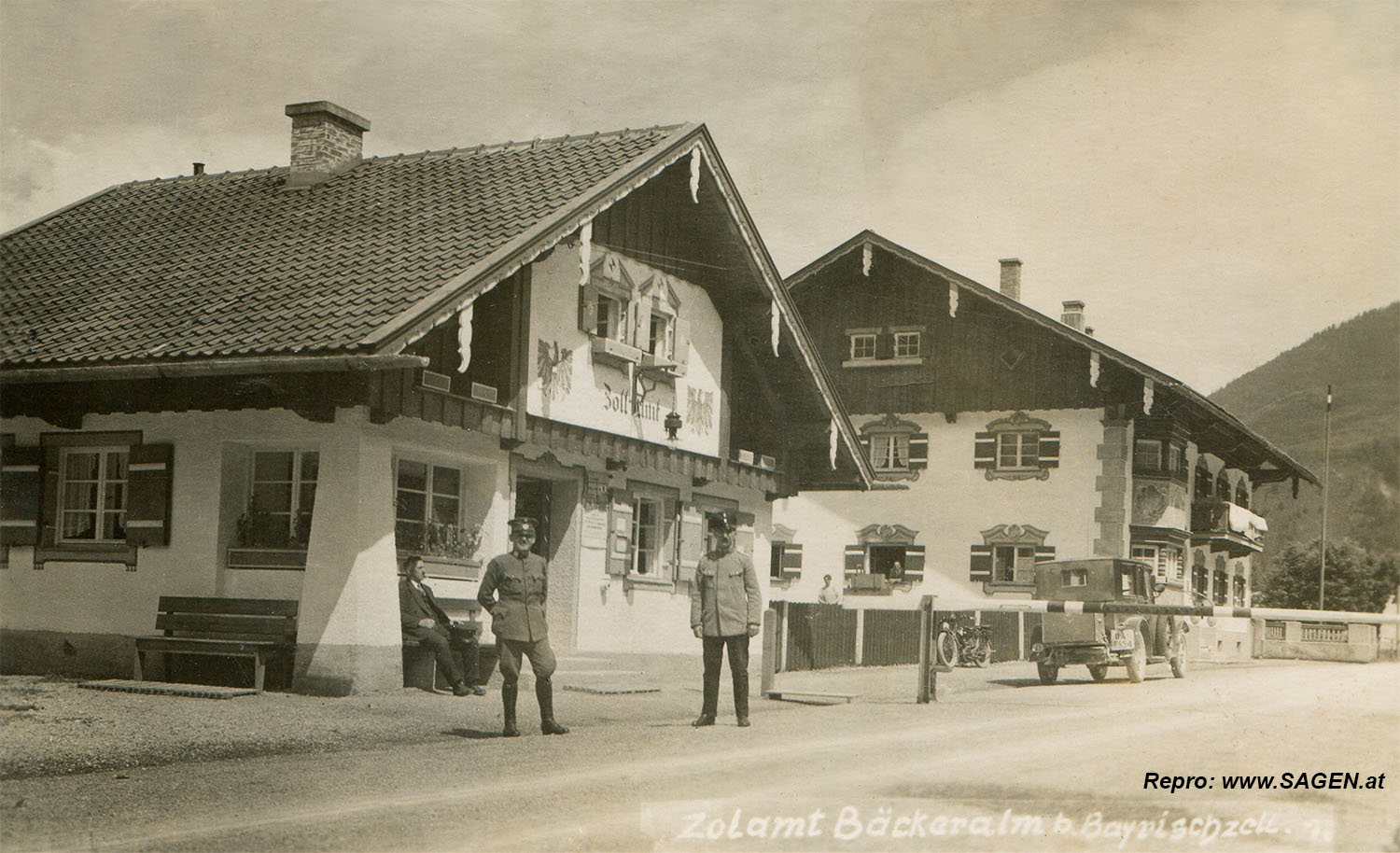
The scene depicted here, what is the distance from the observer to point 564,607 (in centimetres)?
1611

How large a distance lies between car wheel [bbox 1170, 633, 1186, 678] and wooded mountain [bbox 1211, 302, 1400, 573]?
3426 millimetres

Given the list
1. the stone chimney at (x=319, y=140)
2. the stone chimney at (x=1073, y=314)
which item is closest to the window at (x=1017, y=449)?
the stone chimney at (x=1073, y=314)

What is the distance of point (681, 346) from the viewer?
17.4 metres

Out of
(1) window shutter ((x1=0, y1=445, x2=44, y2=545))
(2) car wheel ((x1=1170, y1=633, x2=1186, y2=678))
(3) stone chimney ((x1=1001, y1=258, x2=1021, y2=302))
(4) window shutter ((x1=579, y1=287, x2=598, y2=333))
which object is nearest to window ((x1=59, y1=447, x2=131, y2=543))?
(1) window shutter ((x1=0, y1=445, x2=44, y2=545))

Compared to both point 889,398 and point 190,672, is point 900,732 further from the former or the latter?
point 889,398

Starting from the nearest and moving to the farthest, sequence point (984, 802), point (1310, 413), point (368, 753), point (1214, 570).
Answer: point (984, 802), point (368, 753), point (1214, 570), point (1310, 413)

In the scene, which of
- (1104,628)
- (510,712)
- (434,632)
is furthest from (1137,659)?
(510,712)

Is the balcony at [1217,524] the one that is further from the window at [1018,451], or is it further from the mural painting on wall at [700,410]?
the mural painting on wall at [700,410]

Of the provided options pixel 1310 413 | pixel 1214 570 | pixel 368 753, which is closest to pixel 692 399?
pixel 368 753

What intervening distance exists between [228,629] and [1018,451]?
2085 cm

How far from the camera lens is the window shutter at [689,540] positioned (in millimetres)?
18109

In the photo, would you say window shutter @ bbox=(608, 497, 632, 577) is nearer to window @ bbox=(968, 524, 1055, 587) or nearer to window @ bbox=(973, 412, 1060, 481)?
window @ bbox=(968, 524, 1055, 587)

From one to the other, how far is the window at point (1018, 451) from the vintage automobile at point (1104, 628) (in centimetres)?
735

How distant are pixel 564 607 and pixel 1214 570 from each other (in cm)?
2454
